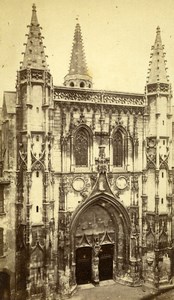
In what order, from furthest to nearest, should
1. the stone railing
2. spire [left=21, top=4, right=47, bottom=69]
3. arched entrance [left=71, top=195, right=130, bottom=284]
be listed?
arched entrance [left=71, top=195, right=130, bottom=284]
the stone railing
spire [left=21, top=4, right=47, bottom=69]

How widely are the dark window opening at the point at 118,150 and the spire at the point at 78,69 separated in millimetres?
5257

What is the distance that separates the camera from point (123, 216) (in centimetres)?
1844

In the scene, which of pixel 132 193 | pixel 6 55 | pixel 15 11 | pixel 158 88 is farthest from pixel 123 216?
pixel 15 11

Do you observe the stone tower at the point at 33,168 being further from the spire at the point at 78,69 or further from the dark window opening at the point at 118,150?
the spire at the point at 78,69

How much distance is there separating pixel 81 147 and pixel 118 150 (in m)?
2.01

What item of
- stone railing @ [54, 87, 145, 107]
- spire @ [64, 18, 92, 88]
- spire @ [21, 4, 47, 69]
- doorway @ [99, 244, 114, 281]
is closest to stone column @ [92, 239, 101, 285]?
doorway @ [99, 244, 114, 281]

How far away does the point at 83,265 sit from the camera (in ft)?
59.3

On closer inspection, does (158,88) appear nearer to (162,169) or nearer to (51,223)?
(162,169)

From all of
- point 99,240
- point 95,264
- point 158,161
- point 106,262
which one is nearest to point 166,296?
point 106,262

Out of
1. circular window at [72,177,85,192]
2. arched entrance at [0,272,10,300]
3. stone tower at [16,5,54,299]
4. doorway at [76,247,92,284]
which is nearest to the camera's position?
stone tower at [16,5,54,299]

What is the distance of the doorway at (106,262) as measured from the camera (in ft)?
60.6

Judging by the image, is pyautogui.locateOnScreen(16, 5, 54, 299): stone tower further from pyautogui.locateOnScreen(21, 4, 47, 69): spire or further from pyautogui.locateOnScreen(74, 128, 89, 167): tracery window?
pyautogui.locateOnScreen(74, 128, 89, 167): tracery window

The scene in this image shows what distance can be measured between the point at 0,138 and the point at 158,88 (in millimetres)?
8186

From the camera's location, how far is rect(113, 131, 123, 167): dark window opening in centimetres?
1823
